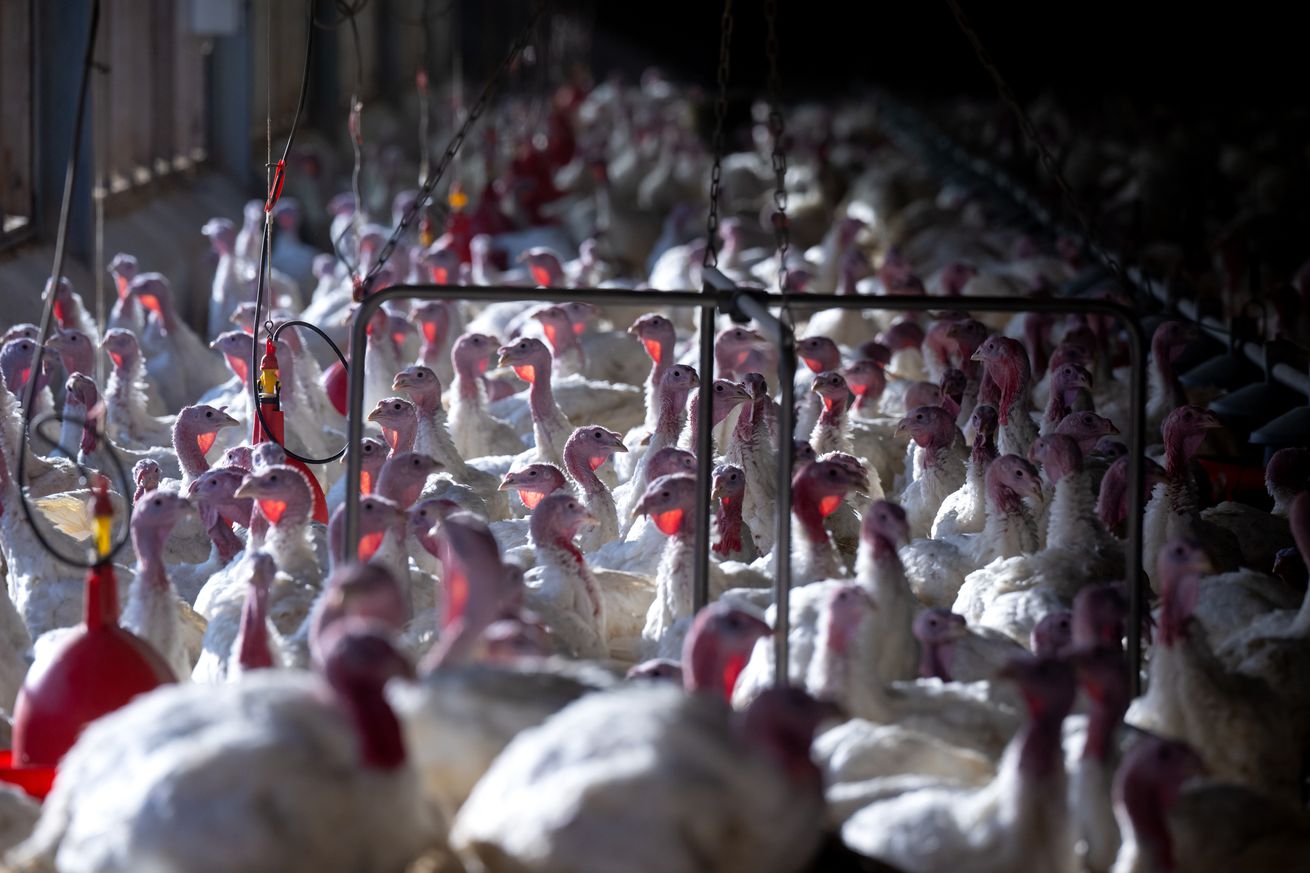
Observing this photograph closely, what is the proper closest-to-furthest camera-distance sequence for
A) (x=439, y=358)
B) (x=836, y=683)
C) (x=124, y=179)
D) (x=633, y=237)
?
(x=836, y=683), (x=439, y=358), (x=124, y=179), (x=633, y=237)

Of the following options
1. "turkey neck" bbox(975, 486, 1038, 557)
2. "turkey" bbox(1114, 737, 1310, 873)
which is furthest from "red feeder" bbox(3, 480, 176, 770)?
"turkey neck" bbox(975, 486, 1038, 557)

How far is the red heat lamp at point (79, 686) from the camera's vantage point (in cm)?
363

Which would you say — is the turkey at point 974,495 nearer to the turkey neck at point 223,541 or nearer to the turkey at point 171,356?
the turkey neck at point 223,541

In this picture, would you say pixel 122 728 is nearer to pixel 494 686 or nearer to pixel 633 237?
pixel 494 686

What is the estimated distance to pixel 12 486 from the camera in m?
5.41

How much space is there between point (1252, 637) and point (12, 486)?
11.5 ft

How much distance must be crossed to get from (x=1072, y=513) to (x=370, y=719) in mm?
2832

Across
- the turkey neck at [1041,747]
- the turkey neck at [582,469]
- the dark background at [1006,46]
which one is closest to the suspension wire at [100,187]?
the turkey neck at [582,469]

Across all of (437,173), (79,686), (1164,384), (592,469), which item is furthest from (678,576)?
(1164,384)

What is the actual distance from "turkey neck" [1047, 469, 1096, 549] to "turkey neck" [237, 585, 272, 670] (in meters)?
2.27

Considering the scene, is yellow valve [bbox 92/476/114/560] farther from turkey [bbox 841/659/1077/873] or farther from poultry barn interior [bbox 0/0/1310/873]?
turkey [bbox 841/659/1077/873]

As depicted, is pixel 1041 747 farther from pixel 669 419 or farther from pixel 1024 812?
pixel 669 419

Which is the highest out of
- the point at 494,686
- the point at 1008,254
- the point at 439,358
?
the point at 1008,254

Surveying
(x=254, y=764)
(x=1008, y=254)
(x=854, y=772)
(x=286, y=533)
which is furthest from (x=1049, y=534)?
(x=1008, y=254)
